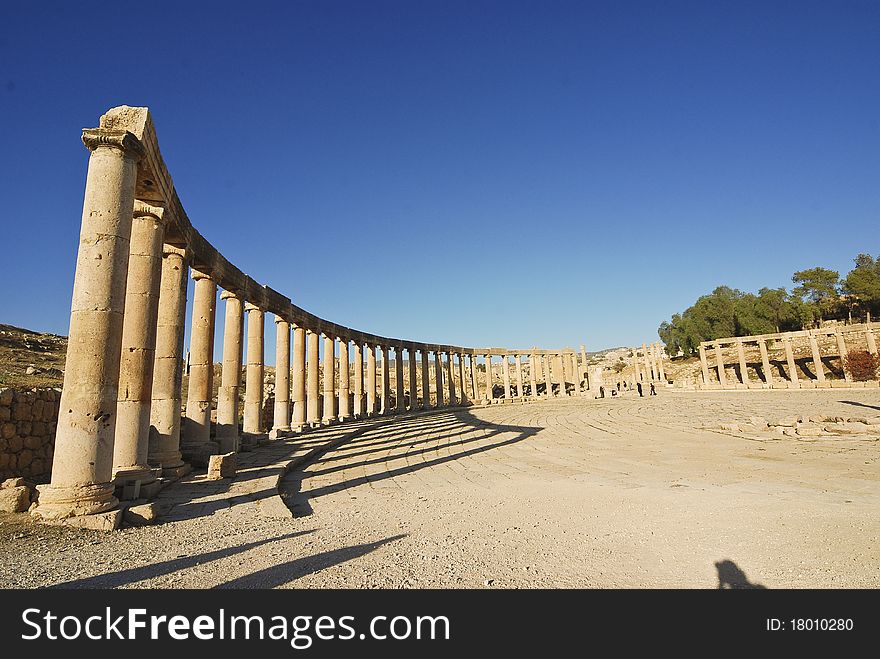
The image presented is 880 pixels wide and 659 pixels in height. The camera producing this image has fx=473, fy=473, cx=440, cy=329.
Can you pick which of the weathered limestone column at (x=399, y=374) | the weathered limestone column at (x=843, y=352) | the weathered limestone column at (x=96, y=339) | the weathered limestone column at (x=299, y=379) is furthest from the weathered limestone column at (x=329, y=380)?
the weathered limestone column at (x=843, y=352)

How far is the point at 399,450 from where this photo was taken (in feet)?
49.4

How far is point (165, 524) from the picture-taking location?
21.9 ft

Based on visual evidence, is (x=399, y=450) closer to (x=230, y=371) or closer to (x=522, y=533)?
(x=230, y=371)

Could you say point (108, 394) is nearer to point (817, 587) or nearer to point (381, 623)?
point (381, 623)

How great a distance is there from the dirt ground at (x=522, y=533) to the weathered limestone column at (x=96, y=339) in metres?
0.69

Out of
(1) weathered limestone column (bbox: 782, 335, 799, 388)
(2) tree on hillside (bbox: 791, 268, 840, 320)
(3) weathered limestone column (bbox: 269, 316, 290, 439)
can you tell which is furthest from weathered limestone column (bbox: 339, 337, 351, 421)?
(2) tree on hillside (bbox: 791, 268, 840, 320)

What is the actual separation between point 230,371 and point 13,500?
29.2 ft

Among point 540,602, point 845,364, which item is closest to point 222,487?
point 540,602

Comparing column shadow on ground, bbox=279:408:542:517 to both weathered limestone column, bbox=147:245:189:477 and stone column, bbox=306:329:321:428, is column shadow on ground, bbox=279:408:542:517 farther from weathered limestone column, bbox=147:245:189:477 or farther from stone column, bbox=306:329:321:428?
stone column, bbox=306:329:321:428

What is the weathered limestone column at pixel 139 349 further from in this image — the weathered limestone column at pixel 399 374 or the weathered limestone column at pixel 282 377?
the weathered limestone column at pixel 399 374

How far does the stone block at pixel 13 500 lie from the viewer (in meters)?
6.76

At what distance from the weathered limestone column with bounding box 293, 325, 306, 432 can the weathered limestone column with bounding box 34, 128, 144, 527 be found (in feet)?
47.7

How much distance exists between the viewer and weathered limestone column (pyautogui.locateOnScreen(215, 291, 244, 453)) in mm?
14227

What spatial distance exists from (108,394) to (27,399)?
508cm
